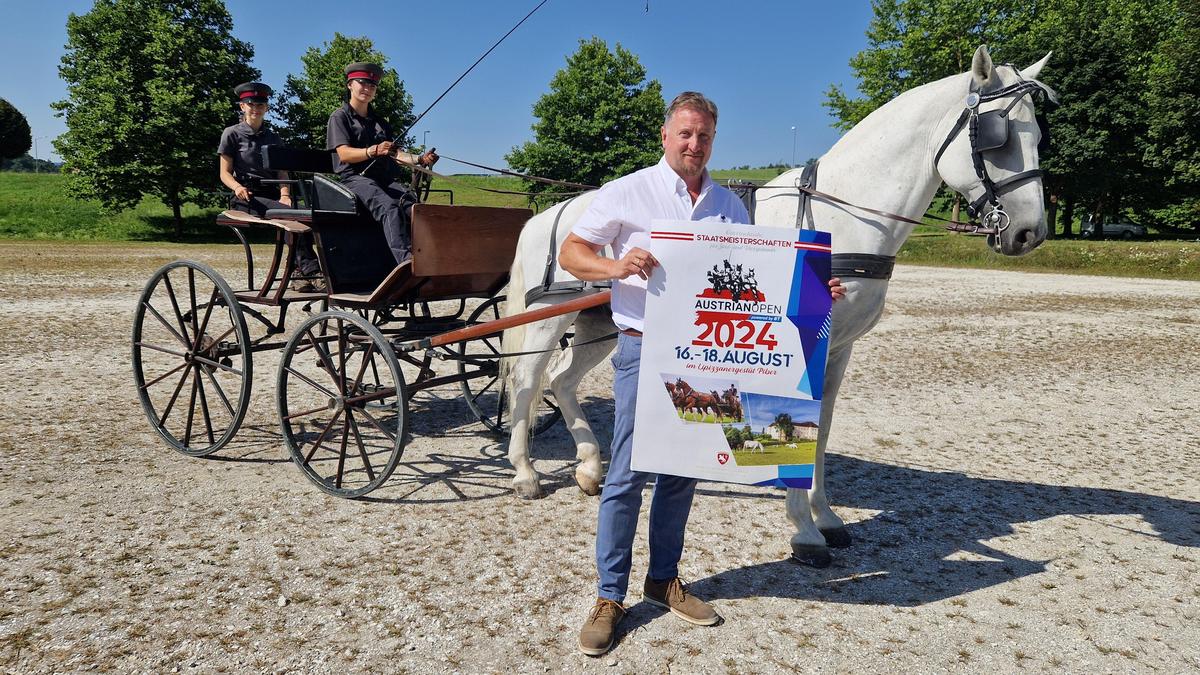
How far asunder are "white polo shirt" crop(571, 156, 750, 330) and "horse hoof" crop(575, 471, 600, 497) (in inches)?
85.0

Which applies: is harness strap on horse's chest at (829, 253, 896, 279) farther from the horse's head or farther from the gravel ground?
the gravel ground

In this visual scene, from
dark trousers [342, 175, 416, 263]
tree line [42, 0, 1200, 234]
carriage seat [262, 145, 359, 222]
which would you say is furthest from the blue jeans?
tree line [42, 0, 1200, 234]

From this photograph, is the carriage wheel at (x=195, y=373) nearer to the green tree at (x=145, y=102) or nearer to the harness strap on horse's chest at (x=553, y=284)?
the harness strap on horse's chest at (x=553, y=284)

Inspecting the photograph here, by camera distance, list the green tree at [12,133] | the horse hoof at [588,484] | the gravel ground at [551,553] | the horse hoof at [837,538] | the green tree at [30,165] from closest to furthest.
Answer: the gravel ground at [551,553] < the horse hoof at [837,538] < the horse hoof at [588,484] < the green tree at [12,133] < the green tree at [30,165]

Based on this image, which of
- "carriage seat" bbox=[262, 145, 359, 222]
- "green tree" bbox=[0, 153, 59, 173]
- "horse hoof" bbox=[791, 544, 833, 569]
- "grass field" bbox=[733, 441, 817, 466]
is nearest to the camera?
"grass field" bbox=[733, 441, 817, 466]

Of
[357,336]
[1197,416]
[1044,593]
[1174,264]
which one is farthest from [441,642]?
[1174,264]

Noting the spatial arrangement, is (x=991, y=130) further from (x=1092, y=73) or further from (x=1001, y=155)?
(x=1092, y=73)

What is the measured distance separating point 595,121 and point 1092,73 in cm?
2524

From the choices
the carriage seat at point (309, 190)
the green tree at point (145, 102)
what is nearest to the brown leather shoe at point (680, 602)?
the carriage seat at point (309, 190)

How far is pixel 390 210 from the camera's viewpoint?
4914 mm

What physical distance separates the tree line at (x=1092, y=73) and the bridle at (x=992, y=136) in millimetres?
34716

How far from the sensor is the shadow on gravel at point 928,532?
11.9 feet

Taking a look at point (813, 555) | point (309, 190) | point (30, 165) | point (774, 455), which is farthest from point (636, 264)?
point (30, 165)

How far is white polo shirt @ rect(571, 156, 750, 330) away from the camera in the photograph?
2.85 meters
